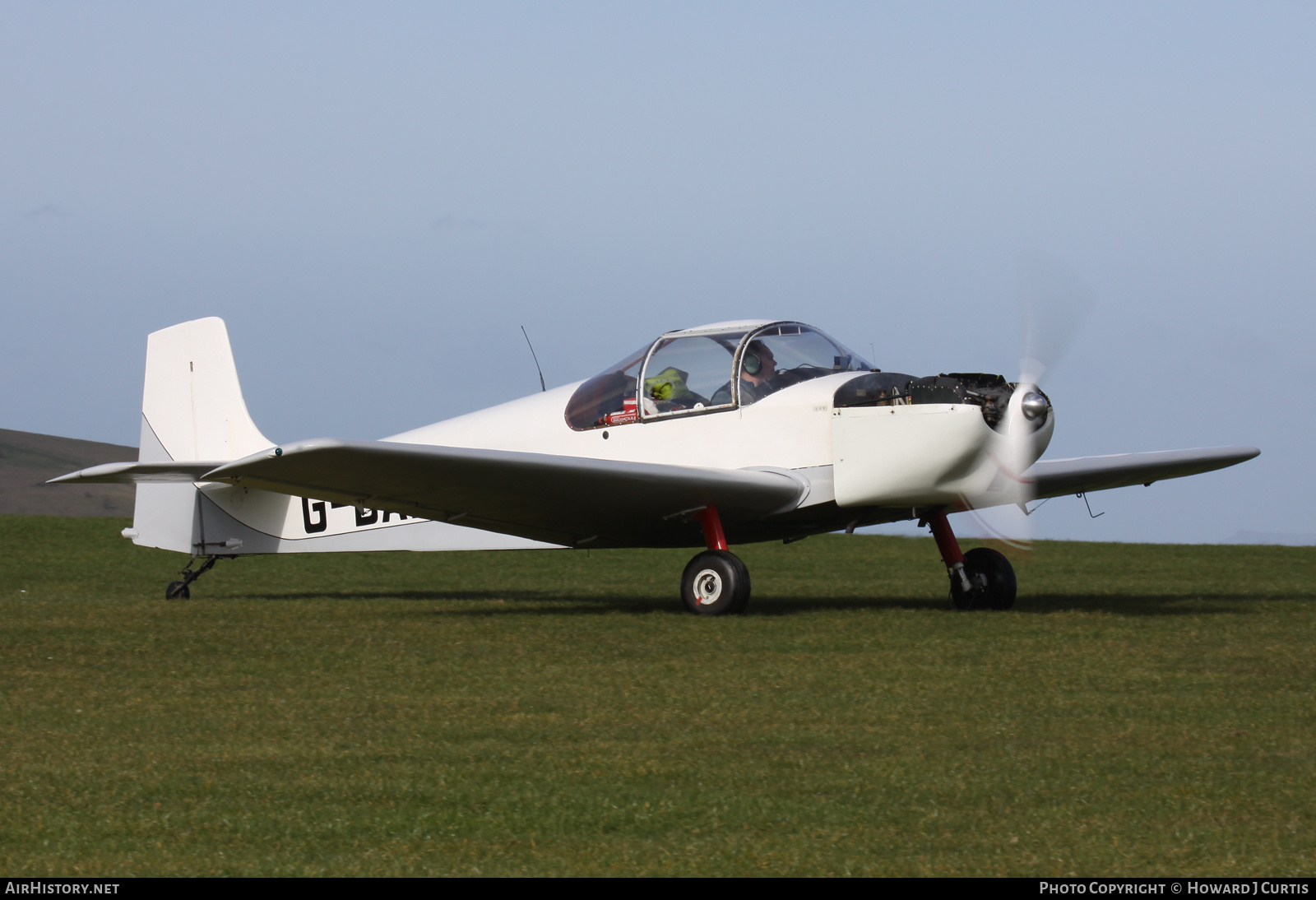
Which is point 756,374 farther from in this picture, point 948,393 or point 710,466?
point 948,393

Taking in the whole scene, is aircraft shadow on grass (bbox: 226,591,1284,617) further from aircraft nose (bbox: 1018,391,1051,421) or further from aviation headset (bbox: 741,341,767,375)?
aviation headset (bbox: 741,341,767,375)

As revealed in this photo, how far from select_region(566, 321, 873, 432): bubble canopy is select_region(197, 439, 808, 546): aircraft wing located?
0.75 m

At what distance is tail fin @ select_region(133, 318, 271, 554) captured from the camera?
1382cm

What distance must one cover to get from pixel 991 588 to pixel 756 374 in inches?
102

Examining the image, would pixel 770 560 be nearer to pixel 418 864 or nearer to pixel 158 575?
pixel 158 575

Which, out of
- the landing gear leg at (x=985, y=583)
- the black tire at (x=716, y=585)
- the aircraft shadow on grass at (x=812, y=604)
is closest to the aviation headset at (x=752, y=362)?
the black tire at (x=716, y=585)

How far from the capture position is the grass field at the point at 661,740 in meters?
4.15

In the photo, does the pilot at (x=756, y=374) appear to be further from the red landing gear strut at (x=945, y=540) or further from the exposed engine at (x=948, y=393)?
the red landing gear strut at (x=945, y=540)

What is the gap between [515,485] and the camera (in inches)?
413

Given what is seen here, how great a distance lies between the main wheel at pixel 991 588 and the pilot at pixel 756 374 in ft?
7.14

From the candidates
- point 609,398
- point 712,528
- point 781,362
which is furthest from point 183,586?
point 781,362

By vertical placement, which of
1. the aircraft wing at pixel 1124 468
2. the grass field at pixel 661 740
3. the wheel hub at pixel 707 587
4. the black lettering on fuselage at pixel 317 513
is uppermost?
the aircraft wing at pixel 1124 468
